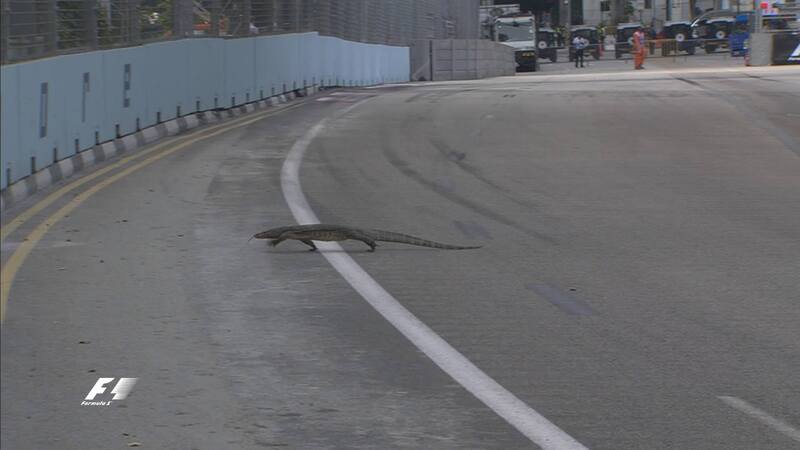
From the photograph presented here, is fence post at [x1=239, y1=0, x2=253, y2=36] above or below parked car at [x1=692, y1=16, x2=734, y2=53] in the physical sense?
below

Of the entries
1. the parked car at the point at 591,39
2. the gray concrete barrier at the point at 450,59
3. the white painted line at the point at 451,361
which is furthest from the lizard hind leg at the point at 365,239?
the parked car at the point at 591,39

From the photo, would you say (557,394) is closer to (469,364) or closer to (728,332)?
(469,364)

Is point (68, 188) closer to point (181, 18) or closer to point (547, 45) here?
point (181, 18)

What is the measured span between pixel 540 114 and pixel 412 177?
8895 mm

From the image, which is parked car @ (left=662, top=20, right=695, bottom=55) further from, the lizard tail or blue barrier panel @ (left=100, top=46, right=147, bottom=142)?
the lizard tail

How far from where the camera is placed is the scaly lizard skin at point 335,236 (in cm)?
1104

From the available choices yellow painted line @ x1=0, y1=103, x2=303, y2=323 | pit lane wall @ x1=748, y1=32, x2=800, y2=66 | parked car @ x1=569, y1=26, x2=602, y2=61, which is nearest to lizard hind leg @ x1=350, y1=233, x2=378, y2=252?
yellow painted line @ x1=0, y1=103, x2=303, y2=323

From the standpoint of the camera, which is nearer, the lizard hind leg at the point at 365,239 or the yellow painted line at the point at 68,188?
the lizard hind leg at the point at 365,239

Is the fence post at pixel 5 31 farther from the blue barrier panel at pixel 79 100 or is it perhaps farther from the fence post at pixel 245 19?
the fence post at pixel 245 19

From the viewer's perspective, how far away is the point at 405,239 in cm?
1144

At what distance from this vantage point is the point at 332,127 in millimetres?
22766

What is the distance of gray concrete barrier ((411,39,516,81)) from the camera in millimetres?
55438

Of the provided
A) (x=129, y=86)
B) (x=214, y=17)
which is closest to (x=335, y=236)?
(x=129, y=86)

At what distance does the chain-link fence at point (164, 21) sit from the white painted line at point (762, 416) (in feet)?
31.6
